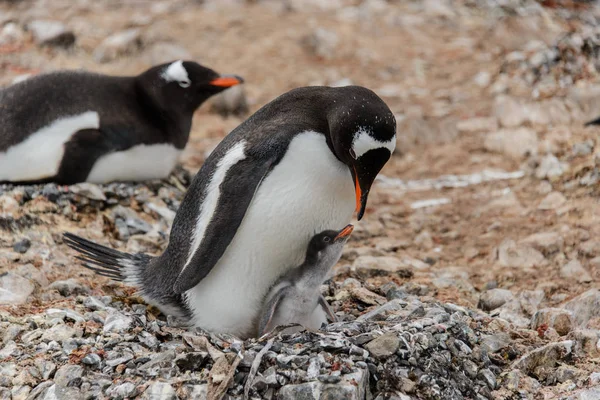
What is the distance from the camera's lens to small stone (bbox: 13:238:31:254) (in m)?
4.84

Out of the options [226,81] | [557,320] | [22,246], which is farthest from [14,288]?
[557,320]

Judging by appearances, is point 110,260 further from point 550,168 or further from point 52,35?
point 52,35

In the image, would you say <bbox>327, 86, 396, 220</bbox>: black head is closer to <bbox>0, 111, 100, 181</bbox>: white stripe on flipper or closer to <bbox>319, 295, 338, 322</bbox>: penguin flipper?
<bbox>319, 295, 338, 322</bbox>: penguin flipper

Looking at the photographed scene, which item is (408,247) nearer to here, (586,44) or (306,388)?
(306,388)

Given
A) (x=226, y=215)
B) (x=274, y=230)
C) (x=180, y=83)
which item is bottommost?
(x=180, y=83)

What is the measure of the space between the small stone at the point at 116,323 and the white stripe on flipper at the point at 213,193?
338 millimetres

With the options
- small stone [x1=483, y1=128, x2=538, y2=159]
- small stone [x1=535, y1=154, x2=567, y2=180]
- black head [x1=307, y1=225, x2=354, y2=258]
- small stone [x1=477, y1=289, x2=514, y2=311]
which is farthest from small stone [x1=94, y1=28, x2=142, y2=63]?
black head [x1=307, y1=225, x2=354, y2=258]

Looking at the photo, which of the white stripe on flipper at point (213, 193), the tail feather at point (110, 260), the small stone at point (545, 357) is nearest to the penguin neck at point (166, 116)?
the tail feather at point (110, 260)

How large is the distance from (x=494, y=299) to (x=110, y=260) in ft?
6.90

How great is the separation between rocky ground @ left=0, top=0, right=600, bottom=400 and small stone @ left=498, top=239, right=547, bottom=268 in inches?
0.5

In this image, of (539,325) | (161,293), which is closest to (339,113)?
(161,293)

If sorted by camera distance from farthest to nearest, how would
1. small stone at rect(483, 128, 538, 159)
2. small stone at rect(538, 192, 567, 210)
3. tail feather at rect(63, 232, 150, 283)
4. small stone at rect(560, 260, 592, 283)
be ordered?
small stone at rect(483, 128, 538, 159) → small stone at rect(538, 192, 567, 210) → small stone at rect(560, 260, 592, 283) → tail feather at rect(63, 232, 150, 283)

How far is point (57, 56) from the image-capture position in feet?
30.2

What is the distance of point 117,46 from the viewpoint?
9359 millimetres
